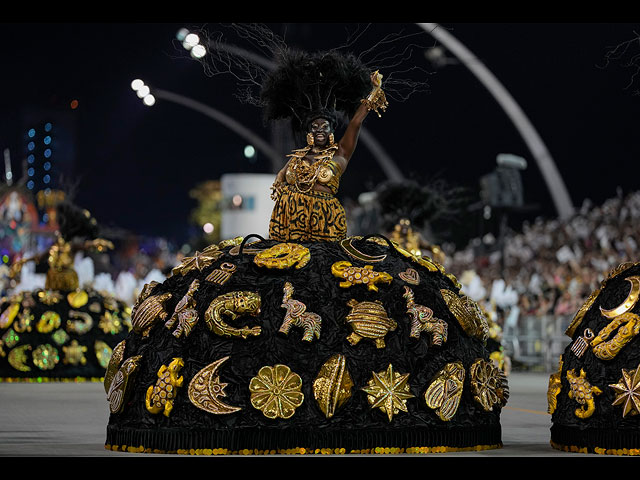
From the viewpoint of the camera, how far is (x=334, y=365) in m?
10.2

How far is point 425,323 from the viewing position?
10.6 metres

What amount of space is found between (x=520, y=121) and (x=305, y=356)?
84.4ft

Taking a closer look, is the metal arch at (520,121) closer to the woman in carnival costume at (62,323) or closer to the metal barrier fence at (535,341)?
the metal barrier fence at (535,341)

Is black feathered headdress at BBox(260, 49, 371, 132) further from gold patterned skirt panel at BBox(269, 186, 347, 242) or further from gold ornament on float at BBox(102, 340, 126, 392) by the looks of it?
gold ornament on float at BBox(102, 340, 126, 392)

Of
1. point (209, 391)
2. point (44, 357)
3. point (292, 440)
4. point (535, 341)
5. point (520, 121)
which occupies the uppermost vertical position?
point (520, 121)

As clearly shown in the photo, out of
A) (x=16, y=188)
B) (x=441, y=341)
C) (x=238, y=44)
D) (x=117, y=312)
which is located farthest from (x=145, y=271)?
(x=441, y=341)

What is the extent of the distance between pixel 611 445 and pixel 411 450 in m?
1.54

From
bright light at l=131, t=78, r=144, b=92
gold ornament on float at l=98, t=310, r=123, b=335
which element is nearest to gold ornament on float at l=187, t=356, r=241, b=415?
bright light at l=131, t=78, r=144, b=92

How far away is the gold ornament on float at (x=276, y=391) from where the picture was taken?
1011 cm

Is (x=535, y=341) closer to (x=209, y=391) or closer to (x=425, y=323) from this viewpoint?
(x=425, y=323)

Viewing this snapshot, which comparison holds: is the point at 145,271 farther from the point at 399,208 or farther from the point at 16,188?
the point at 399,208

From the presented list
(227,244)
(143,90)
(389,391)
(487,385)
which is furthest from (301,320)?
(143,90)

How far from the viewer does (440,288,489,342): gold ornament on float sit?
11.0m

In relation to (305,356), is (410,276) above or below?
above
